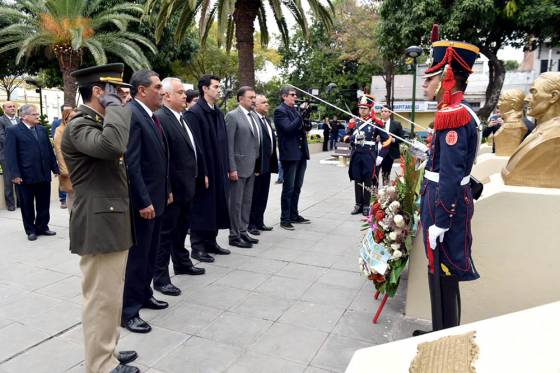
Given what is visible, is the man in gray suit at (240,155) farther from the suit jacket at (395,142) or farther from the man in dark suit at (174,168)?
the suit jacket at (395,142)

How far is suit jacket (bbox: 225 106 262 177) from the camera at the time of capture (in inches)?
221

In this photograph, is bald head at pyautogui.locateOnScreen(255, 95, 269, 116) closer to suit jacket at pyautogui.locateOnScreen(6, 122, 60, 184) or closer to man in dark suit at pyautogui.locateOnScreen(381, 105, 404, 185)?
man in dark suit at pyautogui.locateOnScreen(381, 105, 404, 185)

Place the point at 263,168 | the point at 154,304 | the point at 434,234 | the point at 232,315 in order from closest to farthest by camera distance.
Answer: the point at 434,234 → the point at 232,315 → the point at 154,304 → the point at 263,168

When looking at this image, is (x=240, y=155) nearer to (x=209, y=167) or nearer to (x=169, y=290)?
(x=209, y=167)

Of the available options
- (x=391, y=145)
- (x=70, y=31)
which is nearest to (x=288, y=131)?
(x=391, y=145)

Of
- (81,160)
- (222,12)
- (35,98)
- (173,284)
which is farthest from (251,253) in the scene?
(35,98)

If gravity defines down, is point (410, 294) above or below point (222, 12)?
below

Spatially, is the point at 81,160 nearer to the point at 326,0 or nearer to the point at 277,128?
the point at 277,128

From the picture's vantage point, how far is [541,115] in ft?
11.7

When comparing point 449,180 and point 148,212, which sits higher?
point 449,180

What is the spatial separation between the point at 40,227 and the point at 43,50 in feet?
56.9

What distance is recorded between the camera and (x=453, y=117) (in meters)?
2.62

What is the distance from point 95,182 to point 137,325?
4.55 ft

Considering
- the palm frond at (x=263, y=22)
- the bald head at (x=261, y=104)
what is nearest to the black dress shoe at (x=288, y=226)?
the bald head at (x=261, y=104)
